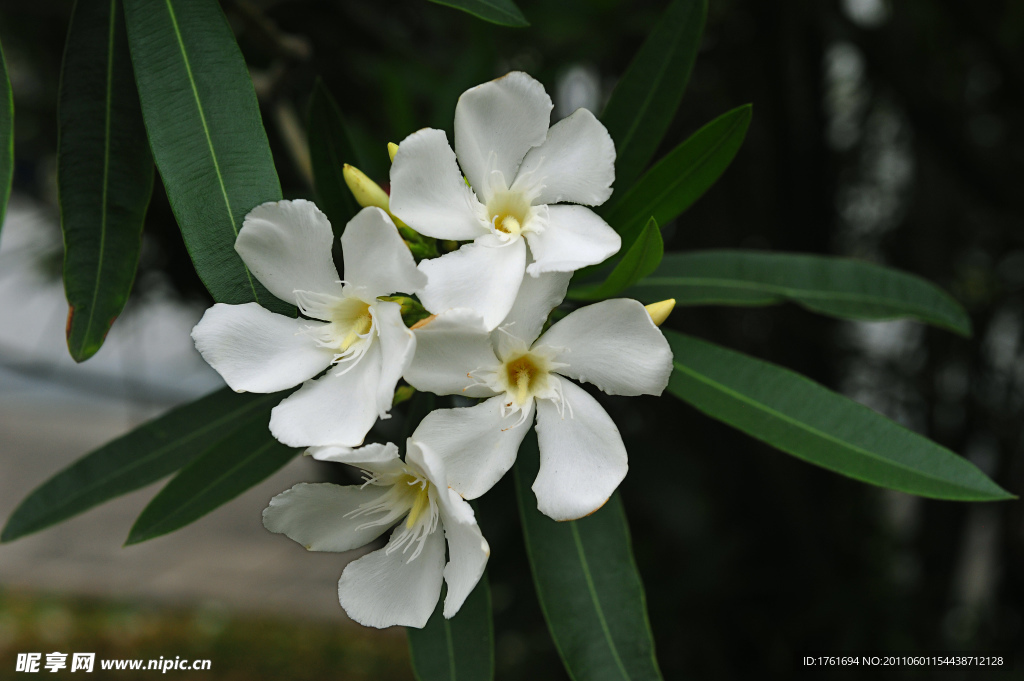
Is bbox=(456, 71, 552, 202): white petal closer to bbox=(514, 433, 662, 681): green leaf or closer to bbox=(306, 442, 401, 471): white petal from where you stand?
bbox=(306, 442, 401, 471): white petal

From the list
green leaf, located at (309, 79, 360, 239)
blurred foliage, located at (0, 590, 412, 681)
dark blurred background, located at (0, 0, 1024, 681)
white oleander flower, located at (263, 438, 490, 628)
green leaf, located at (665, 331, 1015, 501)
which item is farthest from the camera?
blurred foliage, located at (0, 590, 412, 681)

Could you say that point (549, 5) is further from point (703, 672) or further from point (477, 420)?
point (703, 672)

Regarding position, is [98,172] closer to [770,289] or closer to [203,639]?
[770,289]

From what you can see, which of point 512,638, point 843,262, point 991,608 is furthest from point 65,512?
point 991,608

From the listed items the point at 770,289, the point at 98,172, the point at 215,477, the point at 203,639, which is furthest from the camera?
the point at 203,639

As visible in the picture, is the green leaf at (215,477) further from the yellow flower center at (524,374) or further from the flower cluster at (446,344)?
the yellow flower center at (524,374)

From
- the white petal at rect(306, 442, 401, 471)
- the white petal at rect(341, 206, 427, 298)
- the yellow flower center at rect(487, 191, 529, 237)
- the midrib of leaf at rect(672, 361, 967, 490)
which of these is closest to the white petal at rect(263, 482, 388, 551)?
the white petal at rect(306, 442, 401, 471)

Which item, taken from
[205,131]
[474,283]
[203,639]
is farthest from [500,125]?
[203,639]
